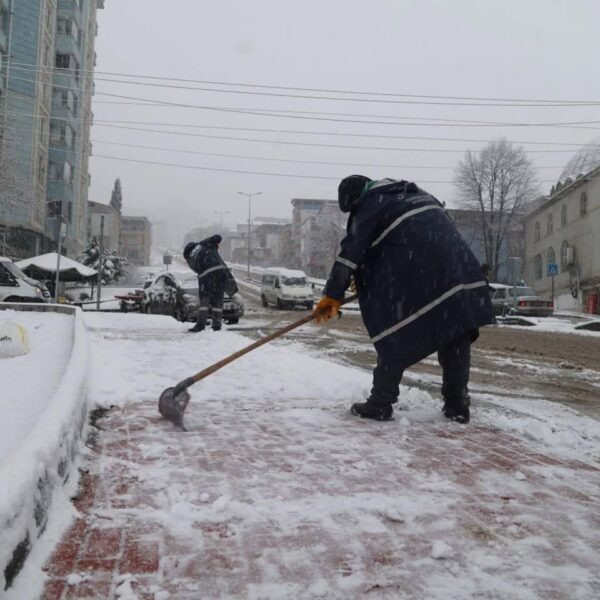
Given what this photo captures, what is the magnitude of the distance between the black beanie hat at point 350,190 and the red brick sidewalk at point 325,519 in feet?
4.81

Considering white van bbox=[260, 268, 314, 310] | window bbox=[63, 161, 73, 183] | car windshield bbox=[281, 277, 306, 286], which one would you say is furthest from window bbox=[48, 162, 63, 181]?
car windshield bbox=[281, 277, 306, 286]

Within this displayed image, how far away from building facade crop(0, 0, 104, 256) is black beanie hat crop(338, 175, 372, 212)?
22565 mm

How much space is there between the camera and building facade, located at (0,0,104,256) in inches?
1123

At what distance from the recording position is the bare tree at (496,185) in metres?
44.3

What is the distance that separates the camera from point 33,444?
2.08 metres

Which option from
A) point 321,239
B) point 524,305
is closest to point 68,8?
point 524,305

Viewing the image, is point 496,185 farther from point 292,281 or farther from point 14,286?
point 14,286

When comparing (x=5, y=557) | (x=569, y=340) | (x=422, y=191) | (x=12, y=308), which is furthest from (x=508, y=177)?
(x=5, y=557)

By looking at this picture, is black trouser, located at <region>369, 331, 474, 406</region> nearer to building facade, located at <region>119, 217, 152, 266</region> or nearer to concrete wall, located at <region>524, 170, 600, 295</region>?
concrete wall, located at <region>524, 170, 600, 295</region>

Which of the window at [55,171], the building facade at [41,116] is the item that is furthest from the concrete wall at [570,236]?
the window at [55,171]


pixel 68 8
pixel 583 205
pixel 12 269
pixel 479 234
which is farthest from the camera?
pixel 479 234

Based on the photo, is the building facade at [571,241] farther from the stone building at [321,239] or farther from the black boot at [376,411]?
the black boot at [376,411]

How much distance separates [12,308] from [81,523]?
9.74 m

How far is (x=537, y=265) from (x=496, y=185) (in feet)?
23.4
